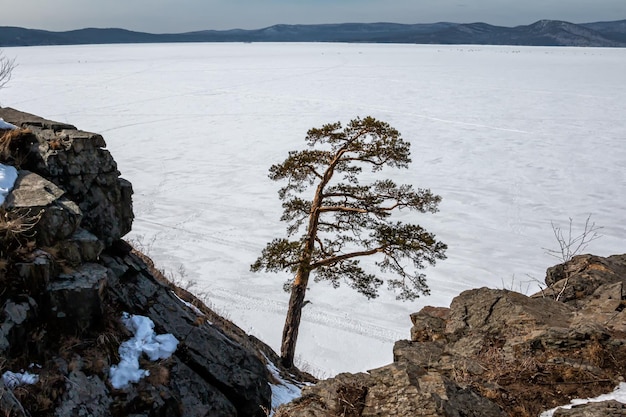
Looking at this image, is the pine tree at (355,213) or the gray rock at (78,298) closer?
the gray rock at (78,298)

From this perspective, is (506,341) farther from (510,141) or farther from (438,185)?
(510,141)

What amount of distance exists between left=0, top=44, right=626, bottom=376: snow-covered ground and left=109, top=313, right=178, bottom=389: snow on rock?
7054 mm

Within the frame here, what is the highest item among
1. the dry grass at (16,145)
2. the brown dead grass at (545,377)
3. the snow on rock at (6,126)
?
the snow on rock at (6,126)

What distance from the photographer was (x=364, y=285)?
41.2 ft

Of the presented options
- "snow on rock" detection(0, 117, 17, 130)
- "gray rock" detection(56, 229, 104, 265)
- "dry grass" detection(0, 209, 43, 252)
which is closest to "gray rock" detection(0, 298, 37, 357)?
"dry grass" detection(0, 209, 43, 252)

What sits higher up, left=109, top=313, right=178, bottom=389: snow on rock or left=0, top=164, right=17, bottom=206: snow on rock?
left=0, top=164, right=17, bottom=206: snow on rock

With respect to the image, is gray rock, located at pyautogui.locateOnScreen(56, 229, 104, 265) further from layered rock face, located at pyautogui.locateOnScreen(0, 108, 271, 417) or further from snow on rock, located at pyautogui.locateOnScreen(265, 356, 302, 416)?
snow on rock, located at pyautogui.locateOnScreen(265, 356, 302, 416)

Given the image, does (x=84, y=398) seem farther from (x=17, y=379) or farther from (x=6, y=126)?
(x=6, y=126)

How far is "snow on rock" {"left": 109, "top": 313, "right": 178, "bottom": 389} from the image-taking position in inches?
294

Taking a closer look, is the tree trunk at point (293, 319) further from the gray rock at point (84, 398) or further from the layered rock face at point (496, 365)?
the gray rock at point (84, 398)

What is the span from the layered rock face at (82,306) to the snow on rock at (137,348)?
114mm

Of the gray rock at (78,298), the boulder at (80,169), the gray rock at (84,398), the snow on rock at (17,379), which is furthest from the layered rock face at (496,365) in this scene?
the boulder at (80,169)

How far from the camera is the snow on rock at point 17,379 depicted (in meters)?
6.38

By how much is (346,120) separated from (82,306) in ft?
134
